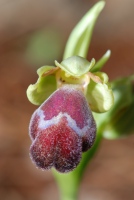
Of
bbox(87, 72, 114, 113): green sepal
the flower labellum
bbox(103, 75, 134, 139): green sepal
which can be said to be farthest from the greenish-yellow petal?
bbox(103, 75, 134, 139): green sepal

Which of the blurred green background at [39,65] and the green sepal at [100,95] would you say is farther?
the blurred green background at [39,65]

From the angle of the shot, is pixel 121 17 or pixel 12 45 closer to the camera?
pixel 12 45

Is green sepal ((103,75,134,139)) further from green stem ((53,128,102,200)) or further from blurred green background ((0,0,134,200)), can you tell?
blurred green background ((0,0,134,200))

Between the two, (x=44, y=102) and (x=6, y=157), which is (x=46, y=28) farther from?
(x=44, y=102)

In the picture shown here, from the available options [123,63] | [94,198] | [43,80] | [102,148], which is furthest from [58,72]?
[123,63]

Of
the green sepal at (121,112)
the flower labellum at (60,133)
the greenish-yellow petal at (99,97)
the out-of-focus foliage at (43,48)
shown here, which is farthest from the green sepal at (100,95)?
the out-of-focus foliage at (43,48)

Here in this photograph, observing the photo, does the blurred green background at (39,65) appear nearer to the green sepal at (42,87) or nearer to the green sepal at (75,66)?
the green sepal at (42,87)

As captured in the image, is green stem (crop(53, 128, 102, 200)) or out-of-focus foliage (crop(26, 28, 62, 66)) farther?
out-of-focus foliage (crop(26, 28, 62, 66))
